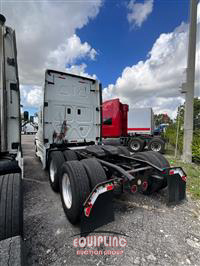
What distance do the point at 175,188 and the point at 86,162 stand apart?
5.92ft

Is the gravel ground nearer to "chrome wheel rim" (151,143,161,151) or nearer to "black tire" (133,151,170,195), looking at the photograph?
"black tire" (133,151,170,195)

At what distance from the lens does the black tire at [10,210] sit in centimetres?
136

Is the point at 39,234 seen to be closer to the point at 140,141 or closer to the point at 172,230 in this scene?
the point at 172,230

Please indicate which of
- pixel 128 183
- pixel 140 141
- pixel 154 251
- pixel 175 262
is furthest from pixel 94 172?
pixel 140 141

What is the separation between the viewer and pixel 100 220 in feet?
6.26

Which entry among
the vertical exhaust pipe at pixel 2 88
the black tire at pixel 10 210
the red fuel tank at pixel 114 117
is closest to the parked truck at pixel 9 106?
the vertical exhaust pipe at pixel 2 88

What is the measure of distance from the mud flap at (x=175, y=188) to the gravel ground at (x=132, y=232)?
0.49ft

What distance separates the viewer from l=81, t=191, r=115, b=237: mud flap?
183 cm

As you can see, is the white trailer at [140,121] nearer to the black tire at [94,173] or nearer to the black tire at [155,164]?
the black tire at [155,164]

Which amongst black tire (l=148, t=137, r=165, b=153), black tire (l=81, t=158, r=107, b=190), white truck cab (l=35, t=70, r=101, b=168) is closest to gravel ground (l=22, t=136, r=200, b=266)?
black tire (l=81, t=158, r=107, b=190)

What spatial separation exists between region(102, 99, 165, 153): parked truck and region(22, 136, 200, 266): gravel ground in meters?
5.12

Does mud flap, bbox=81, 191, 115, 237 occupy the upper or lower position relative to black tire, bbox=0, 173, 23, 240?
lower

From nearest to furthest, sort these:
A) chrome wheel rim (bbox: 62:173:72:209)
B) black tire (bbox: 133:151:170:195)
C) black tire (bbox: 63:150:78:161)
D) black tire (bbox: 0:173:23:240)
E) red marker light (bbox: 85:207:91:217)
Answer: black tire (bbox: 0:173:23:240), red marker light (bbox: 85:207:91:217), chrome wheel rim (bbox: 62:173:72:209), black tire (bbox: 133:151:170:195), black tire (bbox: 63:150:78:161)

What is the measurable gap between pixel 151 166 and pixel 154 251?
1296 mm
